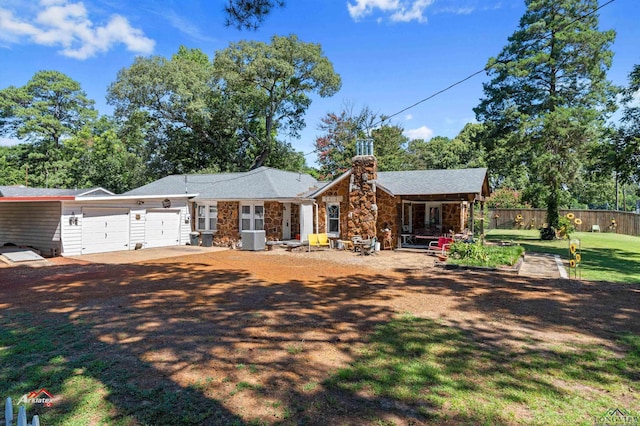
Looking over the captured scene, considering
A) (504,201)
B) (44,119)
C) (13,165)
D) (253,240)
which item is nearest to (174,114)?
(44,119)

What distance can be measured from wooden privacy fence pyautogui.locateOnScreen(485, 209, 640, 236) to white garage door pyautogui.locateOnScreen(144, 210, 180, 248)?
75.2 feet

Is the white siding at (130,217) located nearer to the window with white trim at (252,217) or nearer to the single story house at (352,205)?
the single story house at (352,205)

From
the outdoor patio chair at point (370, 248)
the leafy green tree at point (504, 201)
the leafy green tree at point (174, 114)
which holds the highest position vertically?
the leafy green tree at point (174, 114)

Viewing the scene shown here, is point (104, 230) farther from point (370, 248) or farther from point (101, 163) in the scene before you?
point (101, 163)

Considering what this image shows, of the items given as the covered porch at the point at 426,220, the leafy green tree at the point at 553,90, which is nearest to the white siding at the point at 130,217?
the covered porch at the point at 426,220

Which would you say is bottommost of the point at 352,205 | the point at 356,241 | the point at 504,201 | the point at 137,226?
the point at 356,241

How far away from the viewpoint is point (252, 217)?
792 inches

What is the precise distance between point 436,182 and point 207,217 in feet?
44.1

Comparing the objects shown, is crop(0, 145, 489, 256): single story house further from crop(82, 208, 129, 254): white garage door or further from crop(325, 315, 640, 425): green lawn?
crop(325, 315, 640, 425): green lawn

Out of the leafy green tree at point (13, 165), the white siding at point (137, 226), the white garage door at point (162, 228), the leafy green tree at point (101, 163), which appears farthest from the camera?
the leafy green tree at point (101, 163)

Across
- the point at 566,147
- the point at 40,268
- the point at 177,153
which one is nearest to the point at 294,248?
the point at 40,268

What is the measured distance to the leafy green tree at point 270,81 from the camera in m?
31.7

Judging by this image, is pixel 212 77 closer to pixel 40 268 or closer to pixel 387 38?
pixel 387 38

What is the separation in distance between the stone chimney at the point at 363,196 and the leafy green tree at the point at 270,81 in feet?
57.7
